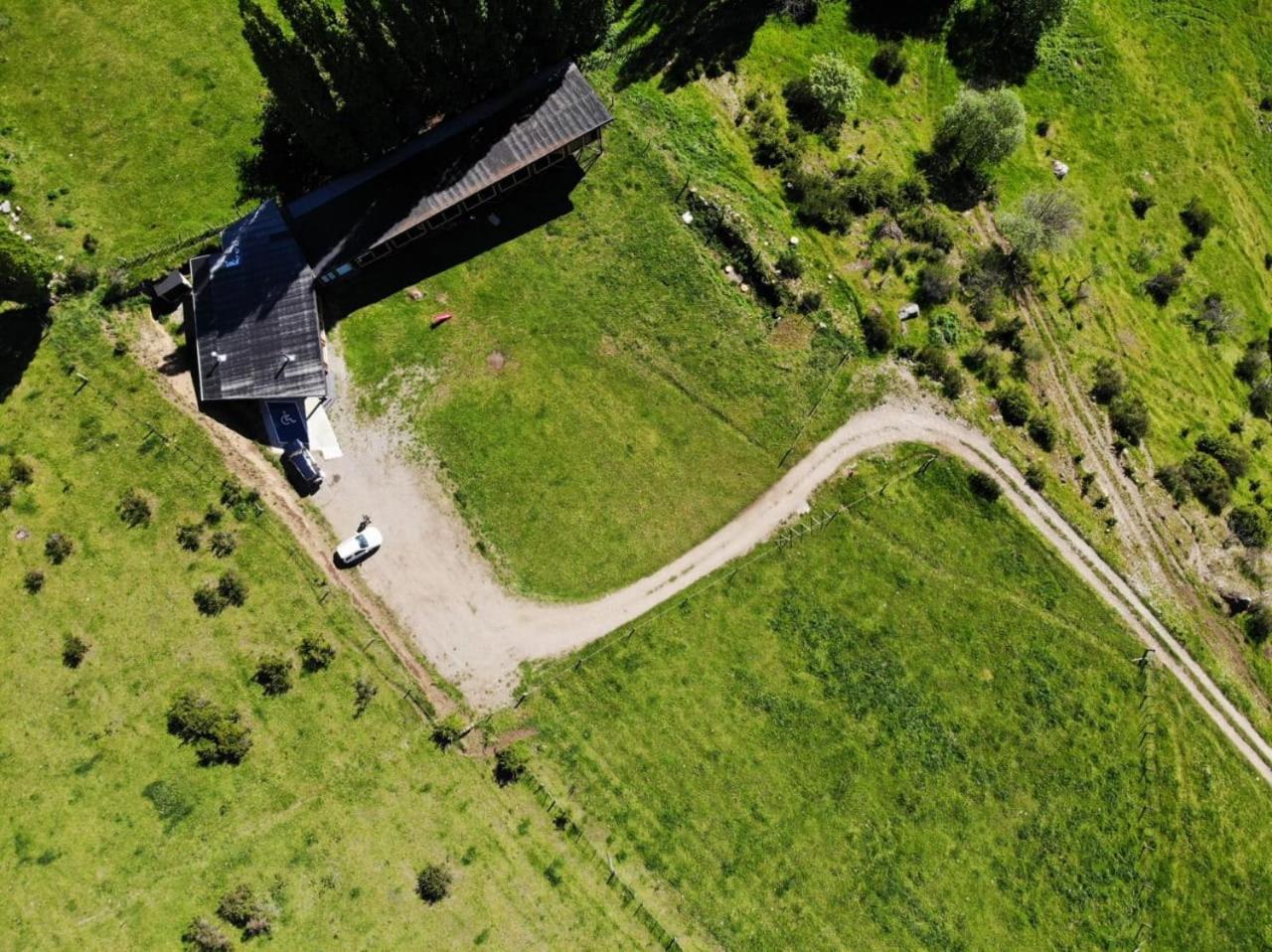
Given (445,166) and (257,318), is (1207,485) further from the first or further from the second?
(257,318)

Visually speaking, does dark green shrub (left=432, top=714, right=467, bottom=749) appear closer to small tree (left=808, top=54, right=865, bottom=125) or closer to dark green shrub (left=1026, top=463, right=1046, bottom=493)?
dark green shrub (left=1026, top=463, right=1046, bottom=493)

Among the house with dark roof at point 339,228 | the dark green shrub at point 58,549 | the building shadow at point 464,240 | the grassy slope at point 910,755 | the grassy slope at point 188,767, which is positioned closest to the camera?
the grassy slope at point 188,767

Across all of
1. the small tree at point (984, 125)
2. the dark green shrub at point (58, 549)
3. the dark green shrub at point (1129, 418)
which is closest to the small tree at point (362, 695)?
the dark green shrub at point (58, 549)

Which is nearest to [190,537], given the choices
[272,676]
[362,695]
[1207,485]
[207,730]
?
[272,676]

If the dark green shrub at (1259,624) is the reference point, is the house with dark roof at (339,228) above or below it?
above

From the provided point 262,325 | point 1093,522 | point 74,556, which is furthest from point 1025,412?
point 74,556

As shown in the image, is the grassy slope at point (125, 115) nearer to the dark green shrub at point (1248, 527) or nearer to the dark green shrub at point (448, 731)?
the dark green shrub at point (448, 731)

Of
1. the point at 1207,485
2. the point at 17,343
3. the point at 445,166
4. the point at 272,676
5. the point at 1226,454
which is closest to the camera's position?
the point at 272,676
